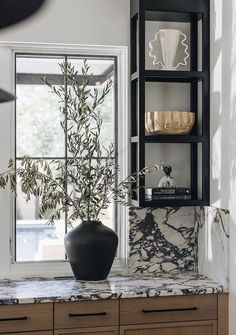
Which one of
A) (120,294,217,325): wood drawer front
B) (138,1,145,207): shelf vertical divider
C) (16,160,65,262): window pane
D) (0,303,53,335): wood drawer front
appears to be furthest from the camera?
(16,160,65,262): window pane

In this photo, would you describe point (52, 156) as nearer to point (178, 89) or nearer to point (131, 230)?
point (131, 230)

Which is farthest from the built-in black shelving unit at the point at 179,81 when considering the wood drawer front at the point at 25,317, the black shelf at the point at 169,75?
the wood drawer front at the point at 25,317

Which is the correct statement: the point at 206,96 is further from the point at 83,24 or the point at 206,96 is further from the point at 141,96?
the point at 83,24

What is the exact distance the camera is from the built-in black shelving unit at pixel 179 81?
2.79 meters

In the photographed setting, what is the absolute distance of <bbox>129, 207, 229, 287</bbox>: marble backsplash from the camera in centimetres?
294

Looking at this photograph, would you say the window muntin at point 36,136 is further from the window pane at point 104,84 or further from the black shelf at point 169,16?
the black shelf at point 169,16

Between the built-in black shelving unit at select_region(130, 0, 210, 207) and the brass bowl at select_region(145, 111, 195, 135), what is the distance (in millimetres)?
36

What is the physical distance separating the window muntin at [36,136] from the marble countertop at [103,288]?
0.73 feet

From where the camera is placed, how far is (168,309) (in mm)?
2541

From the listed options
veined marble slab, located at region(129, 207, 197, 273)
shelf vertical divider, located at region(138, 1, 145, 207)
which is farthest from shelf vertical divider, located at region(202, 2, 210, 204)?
shelf vertical divider, located at region(138, 1, 145, 207)

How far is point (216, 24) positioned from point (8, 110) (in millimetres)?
1336

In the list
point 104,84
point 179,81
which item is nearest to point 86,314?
point 104,84

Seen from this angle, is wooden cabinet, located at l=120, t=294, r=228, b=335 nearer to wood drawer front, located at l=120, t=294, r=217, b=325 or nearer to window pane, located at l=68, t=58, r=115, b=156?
wood drawer front, located at l=120, t=294, r=217, b=325

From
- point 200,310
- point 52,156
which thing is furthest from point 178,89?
point 200,310
